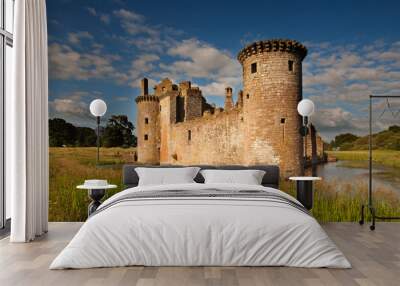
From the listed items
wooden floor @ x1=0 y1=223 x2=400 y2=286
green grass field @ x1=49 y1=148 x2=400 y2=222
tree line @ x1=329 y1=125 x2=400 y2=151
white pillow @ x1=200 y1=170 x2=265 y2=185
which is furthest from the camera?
tree line @ x1=329 y1=125 x2=400 y2=151

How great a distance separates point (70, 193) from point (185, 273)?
3.78 meters

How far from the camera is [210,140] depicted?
888 centimetres

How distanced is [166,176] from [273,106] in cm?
398

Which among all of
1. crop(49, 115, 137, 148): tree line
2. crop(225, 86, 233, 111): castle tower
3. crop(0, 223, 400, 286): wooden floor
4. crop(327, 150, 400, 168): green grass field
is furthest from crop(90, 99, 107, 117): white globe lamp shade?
crop(327, 150, 400, 168): green grass field

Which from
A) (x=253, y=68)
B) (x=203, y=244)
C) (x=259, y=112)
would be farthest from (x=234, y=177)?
(x=253, y=68)

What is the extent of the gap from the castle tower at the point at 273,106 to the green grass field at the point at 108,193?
0.89 meters

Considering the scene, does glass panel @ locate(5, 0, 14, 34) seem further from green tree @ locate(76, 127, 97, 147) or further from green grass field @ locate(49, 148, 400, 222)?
green tree @ locate(76, 127, 97, 147)

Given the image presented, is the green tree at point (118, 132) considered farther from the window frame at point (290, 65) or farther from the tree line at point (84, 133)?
the window frame at point (290, 65)

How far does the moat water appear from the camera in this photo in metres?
5.86

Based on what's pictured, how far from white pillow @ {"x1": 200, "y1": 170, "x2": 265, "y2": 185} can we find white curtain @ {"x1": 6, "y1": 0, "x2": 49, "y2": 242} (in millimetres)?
1965

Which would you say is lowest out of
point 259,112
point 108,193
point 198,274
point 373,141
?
point 198,274

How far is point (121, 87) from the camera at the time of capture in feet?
24.1

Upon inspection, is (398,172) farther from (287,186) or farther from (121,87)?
(121,87)

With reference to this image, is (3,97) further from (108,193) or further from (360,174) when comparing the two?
(360,174)
